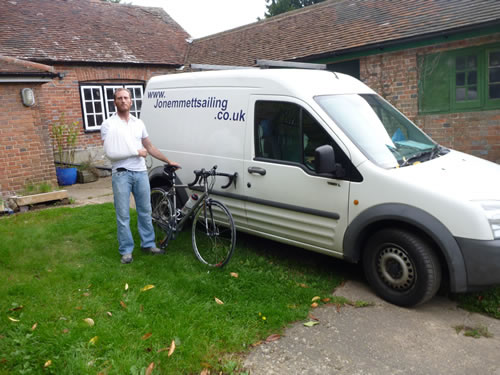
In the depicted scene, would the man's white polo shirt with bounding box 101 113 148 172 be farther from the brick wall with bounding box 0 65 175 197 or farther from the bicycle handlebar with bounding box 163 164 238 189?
the brick wall with bounding box 0 65 175 197

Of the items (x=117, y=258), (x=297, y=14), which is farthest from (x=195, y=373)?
(x=297, y=14)

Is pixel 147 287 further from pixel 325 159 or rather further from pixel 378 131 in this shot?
pixel 378 131

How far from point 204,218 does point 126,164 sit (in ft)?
3.62

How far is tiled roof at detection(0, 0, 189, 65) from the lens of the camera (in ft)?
43.9

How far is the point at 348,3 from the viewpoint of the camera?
46.7 ft

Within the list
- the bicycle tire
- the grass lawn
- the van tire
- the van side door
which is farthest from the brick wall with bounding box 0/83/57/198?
the van tire

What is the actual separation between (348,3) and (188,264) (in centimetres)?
1189

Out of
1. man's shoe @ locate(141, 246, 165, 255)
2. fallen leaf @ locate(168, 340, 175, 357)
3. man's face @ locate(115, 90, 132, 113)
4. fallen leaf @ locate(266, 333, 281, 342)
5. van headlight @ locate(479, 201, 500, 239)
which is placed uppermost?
man's face @ locate(115, 90, 132, 113)

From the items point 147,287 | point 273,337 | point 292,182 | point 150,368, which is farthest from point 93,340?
point 292,182

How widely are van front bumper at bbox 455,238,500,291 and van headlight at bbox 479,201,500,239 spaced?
0.09 meters

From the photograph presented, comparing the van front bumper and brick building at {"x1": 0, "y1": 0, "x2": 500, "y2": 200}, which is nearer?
the van front bumper

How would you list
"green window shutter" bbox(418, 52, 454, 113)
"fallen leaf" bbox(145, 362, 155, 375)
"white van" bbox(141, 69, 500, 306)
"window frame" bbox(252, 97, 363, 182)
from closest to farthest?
"fallen leaf" bbox(145, 362, 155, 375)
"white van" bbox(141, 69, 500, 306)
"window frame" bbox(252, 97, 363, 182)
"green window shutter" bbox(418, 52, 454, 113)

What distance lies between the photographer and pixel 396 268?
4129 mm

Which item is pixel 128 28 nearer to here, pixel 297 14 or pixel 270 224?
pixel 297 14
